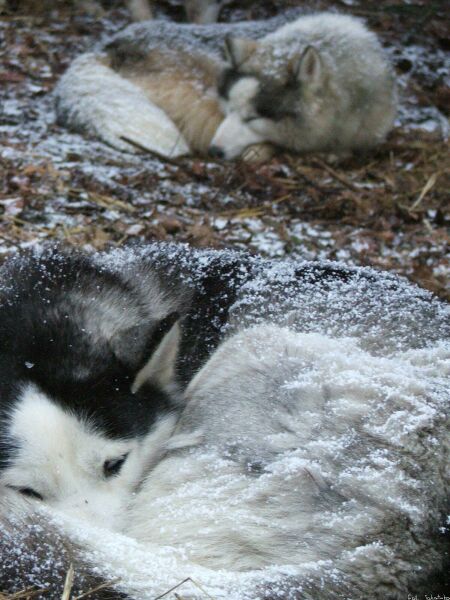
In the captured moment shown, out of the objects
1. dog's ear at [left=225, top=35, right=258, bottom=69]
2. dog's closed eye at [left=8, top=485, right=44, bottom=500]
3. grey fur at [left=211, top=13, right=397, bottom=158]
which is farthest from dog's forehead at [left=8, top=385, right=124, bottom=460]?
dog's ear at [left=225, top=35, right=258, bottom=69]

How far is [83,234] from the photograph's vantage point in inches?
209

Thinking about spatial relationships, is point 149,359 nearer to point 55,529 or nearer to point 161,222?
point 55,529

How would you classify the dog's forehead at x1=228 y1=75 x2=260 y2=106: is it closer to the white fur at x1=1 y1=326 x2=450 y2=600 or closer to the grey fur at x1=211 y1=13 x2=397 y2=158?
the grey fur at x1=211 y1=13 x2=397 y2=158

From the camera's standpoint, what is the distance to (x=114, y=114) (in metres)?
7.07

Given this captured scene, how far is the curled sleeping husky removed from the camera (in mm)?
7395

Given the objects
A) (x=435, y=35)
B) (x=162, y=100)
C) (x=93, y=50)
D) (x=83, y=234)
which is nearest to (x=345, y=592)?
(x=83, y=234)

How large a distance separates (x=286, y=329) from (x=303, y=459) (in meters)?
0.79

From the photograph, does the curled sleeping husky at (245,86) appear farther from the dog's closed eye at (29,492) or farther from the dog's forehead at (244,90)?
the dog's closed eye at (29,492)

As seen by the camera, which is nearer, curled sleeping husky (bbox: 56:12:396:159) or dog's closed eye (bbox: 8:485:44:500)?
dog's closed eye (bbox: 8:485:44:500)

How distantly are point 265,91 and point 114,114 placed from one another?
65.2 inches

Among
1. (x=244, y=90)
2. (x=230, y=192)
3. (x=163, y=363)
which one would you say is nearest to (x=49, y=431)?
(x=163, y=363)

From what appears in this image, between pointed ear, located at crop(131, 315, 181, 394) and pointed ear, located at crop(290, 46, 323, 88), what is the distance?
5.04 metres

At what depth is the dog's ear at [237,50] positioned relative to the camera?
788 centimetres

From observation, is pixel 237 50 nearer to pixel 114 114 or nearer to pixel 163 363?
pixel 114 114
